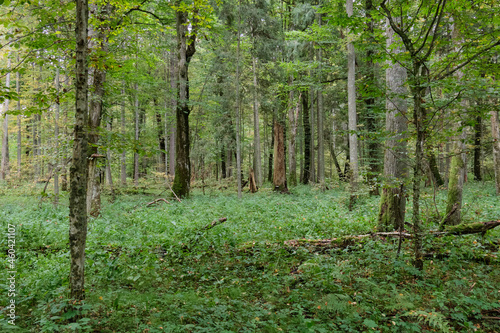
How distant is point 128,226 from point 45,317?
17.5ft

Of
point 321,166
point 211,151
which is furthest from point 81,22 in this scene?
point 211,151

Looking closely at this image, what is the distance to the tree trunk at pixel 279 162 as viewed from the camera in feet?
56.4

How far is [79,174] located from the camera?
3119 millimetres

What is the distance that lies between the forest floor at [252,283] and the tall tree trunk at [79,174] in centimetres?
39

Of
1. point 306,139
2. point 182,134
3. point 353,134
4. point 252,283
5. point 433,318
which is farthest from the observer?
point 306,139

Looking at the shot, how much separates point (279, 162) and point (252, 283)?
13.3m

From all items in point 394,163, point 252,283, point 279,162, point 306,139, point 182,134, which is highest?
point 306,139

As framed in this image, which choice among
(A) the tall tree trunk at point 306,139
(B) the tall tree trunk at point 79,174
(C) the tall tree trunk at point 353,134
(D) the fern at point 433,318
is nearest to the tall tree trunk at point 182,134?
(C) the tall tree trunk at point 353,134

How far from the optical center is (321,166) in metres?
16.1

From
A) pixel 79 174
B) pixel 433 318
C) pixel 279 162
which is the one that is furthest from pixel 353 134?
pixel 79 174

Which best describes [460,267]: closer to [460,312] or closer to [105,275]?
[460,312]

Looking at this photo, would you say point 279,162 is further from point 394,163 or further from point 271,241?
point 271,241

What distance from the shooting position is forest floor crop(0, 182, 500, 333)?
3.19 m

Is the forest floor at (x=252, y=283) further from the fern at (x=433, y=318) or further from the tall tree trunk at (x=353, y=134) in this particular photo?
the tall tree trunk at (x=353, y=134)
